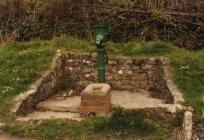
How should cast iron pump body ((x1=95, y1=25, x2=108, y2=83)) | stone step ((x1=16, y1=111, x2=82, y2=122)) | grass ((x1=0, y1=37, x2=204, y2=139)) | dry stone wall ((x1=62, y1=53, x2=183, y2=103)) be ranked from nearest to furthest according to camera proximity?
grass ((x1=0, y1=37, x2=204, y2=139))
stone step ((x1=16, y1=111, x2=82, y2=122))
cast iron pump body ((x1=95, y1=25, x2=108, y2=83))
dry stone wall ((x1=62, y1=53, x2=183, y2=103))

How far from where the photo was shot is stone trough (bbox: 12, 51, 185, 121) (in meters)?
8.95

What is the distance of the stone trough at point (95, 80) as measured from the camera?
8945 mm

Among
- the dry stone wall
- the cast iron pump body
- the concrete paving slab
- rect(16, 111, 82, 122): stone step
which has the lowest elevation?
the concrete paving slab

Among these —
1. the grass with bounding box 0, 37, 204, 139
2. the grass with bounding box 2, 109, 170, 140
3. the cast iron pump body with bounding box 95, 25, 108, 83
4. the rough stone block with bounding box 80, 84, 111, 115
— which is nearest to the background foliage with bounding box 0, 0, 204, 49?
the grass with bounding box 0, 37, 204, 139

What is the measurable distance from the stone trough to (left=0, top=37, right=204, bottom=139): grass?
202 mm

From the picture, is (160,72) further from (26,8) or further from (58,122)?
(26,8)

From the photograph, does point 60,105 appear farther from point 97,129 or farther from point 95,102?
point 97,129

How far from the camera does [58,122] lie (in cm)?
782

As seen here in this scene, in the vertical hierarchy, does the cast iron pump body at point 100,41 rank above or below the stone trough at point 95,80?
above

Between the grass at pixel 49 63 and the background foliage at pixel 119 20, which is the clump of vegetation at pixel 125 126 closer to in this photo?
the grass at pixel 49 63

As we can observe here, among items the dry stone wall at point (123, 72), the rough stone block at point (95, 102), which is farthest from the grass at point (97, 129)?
the dry stone wall at point (123, 72)

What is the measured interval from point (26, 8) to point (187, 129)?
7.28m

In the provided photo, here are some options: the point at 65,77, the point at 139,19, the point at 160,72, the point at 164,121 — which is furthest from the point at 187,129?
the point at 139,19

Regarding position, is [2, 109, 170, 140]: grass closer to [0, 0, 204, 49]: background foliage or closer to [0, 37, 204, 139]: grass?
[0, 37, 204, 139]: grass
